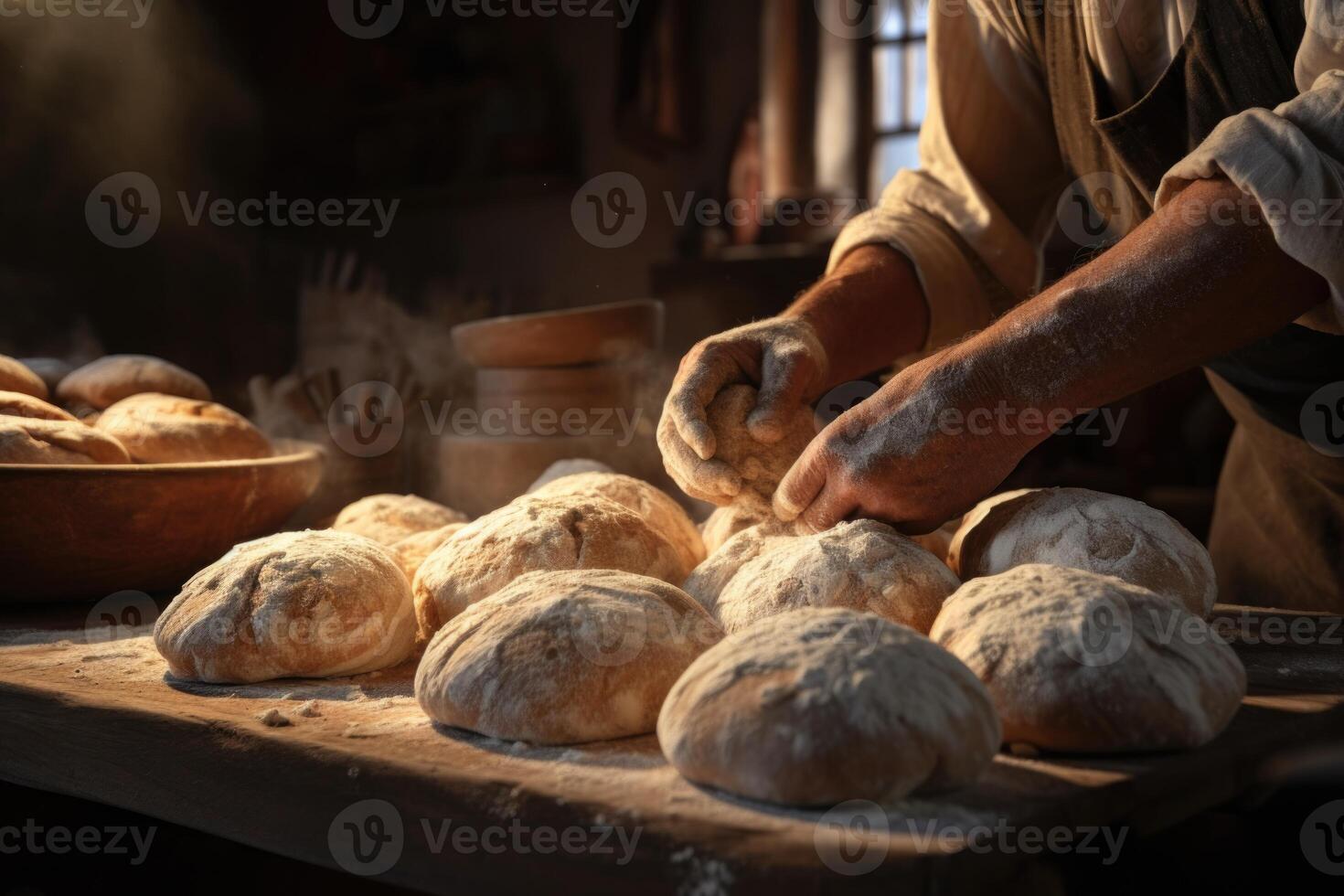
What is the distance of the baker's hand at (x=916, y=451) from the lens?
1.48m

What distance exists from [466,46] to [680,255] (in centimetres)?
162

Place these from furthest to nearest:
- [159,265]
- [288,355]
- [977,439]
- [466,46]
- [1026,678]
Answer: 1. [466,46]
2. [288,355]
3. [159,265]
4. [977,439]
5. [1026,678]

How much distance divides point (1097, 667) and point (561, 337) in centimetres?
166

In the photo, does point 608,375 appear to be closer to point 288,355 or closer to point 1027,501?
point 1027,501

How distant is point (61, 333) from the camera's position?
3.18 m

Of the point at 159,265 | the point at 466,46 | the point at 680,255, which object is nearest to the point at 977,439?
the point at 159,265

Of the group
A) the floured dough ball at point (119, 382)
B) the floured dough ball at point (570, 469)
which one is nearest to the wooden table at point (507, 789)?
the floured dough ball at point (570, 469)
